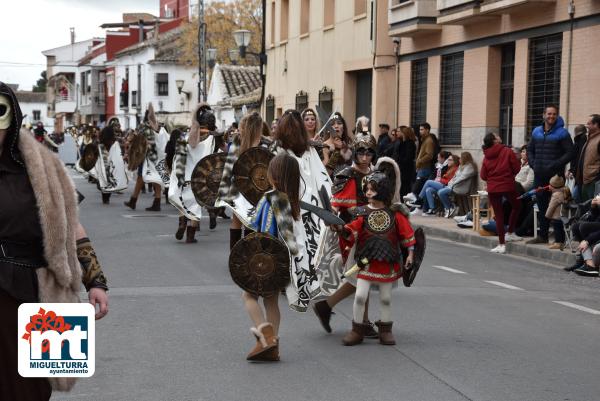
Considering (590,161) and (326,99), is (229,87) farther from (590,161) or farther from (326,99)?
(590,161)

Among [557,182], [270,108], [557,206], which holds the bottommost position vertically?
[557,206]

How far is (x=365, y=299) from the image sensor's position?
26.0ft

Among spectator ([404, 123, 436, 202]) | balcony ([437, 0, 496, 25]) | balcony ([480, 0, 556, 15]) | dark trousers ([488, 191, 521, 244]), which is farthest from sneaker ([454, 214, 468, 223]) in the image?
balcony ([437, 0, 496, 25])

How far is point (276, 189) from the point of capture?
7332mm

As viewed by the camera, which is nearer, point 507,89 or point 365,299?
point 365,299

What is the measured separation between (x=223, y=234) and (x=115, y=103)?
70422mm

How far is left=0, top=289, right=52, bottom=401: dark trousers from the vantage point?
12.9 ft

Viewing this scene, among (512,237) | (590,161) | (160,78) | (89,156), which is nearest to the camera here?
(590,161)

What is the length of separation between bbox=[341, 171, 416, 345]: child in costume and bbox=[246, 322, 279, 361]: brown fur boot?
33.1 inches

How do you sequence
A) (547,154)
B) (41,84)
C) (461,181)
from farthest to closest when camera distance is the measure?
(41,84)
(461,181)
(547,154)

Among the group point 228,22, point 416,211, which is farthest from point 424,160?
point 228,22

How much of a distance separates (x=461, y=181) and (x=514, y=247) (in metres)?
4.55

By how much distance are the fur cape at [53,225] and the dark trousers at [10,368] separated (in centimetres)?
8

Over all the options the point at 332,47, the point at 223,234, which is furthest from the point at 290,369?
the point at 332,47
